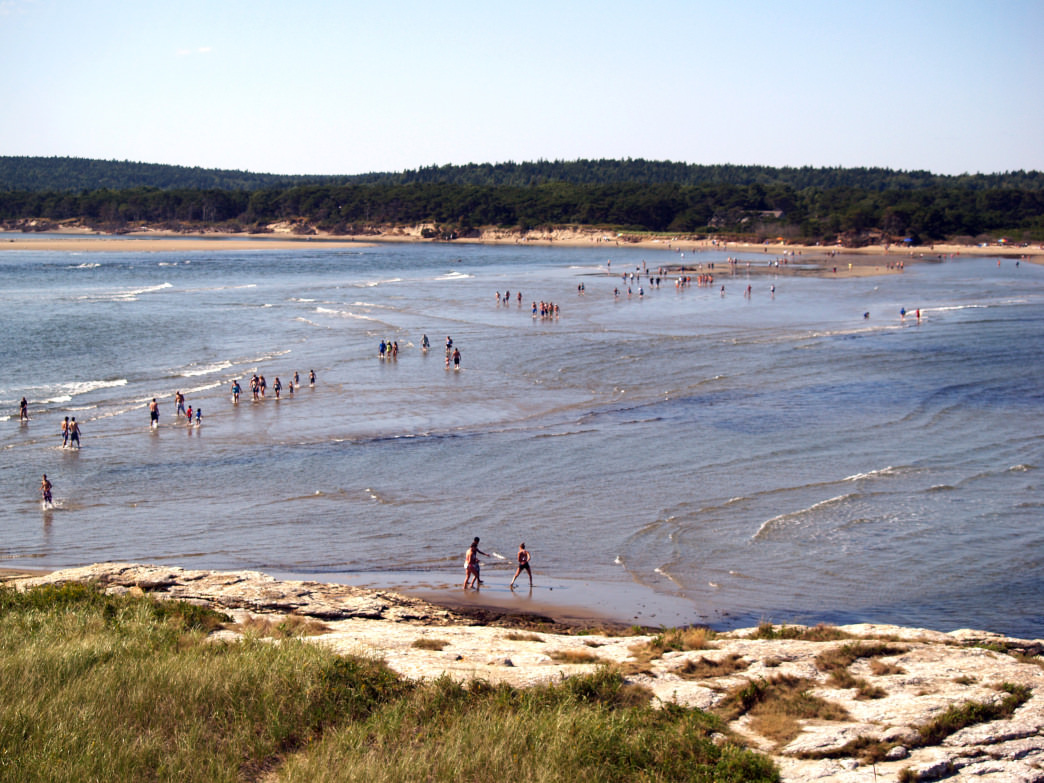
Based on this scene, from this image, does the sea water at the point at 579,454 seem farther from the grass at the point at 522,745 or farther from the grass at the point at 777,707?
the grass at the point at 522,745

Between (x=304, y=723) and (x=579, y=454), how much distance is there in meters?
17.7

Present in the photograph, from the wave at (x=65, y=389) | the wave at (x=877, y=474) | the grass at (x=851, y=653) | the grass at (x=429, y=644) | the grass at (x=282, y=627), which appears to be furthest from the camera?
the wave at (x=65, y=389)

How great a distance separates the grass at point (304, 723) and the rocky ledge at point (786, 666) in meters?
0.64

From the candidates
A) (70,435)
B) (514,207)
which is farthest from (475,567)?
(514,207)

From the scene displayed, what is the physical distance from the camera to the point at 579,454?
26.1 metres

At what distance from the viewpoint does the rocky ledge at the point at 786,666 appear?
340 inches

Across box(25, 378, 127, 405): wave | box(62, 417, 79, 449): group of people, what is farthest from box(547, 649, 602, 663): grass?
box(25, 378, 127, 405): wave

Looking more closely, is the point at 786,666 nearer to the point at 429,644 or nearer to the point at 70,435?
the point at 429,644

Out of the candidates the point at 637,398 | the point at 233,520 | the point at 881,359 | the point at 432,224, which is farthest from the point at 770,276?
the point at 432,224

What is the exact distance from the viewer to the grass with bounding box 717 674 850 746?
9.26 metres

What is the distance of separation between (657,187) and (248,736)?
579 ft

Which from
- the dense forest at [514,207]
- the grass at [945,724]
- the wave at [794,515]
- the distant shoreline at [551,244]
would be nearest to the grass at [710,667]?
the grass at [945,724]

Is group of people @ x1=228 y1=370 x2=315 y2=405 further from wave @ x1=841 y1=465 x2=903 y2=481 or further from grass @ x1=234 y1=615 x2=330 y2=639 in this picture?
grass @ x1=234 y1=615 x2=330 y2=639

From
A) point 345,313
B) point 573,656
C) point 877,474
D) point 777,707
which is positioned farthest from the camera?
point 345,313
